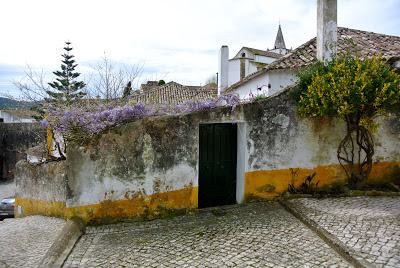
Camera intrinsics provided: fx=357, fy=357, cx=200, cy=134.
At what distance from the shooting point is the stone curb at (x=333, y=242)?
494cm

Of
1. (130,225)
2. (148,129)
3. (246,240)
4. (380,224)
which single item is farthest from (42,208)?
(380,224)

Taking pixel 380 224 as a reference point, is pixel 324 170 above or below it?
above

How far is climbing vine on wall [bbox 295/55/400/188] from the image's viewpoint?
7.64 m

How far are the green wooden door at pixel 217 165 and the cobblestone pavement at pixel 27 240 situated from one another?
10.6 feet

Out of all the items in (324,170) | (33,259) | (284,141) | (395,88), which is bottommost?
(33,259)

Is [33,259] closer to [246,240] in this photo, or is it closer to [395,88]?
[246,240]

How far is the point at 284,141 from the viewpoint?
8297 millimetres

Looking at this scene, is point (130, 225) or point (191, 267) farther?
point (130, 225)

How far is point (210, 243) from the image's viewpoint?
5984 millimetres

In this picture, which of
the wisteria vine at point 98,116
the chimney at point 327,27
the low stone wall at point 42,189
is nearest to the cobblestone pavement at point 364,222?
the wisteria vine at point 98,116

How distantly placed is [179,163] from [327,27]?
5.53 m

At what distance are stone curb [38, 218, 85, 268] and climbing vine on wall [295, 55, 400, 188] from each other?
17.6ft

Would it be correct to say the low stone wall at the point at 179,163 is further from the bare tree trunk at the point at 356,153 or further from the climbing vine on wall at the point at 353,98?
the climbing vine on wall at the point at 353,98

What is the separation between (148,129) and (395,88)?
5404mm
